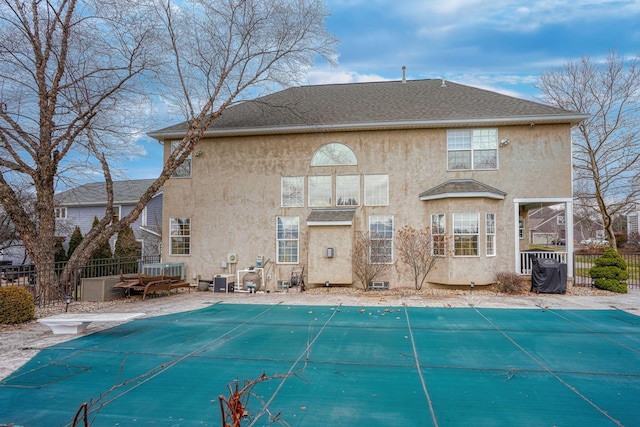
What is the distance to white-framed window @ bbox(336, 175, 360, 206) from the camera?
1490 cm

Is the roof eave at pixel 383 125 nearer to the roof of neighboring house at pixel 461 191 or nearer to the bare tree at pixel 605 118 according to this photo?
the roof of neighboring house at pixel 461 191

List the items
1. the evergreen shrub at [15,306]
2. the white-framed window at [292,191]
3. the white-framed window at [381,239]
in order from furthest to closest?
1. the white-framed window at [292,191]
2. the white-framed window at [381,239]
3. the evergreen shrub at [15,306]

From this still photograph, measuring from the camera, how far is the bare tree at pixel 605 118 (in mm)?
19953

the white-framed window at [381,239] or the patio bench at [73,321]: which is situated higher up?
the white-framed window at [381,239]

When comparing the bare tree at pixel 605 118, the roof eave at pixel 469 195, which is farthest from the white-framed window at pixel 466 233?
the bare tree at pixel 605 118

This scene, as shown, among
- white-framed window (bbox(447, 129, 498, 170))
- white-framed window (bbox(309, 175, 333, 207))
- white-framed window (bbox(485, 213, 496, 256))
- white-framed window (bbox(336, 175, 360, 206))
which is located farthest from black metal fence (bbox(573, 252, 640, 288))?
white-framed window (bbox(309, 175, 333, 207))

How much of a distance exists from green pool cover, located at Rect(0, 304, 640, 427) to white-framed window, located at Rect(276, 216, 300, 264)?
5.94m

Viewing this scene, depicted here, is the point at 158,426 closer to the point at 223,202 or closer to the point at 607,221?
the point at 223,202

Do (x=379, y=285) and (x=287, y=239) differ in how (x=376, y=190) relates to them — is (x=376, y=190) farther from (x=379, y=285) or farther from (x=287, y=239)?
(x=287, y=239)

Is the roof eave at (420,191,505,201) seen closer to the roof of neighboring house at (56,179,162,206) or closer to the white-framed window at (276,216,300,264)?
the white-framed window at (276,216,300,264)

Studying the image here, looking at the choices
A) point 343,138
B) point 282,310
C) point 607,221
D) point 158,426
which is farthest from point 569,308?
point 607,221

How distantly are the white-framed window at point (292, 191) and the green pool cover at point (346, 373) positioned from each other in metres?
6.68

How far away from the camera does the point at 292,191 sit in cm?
1533

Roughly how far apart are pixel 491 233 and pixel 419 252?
258cm
